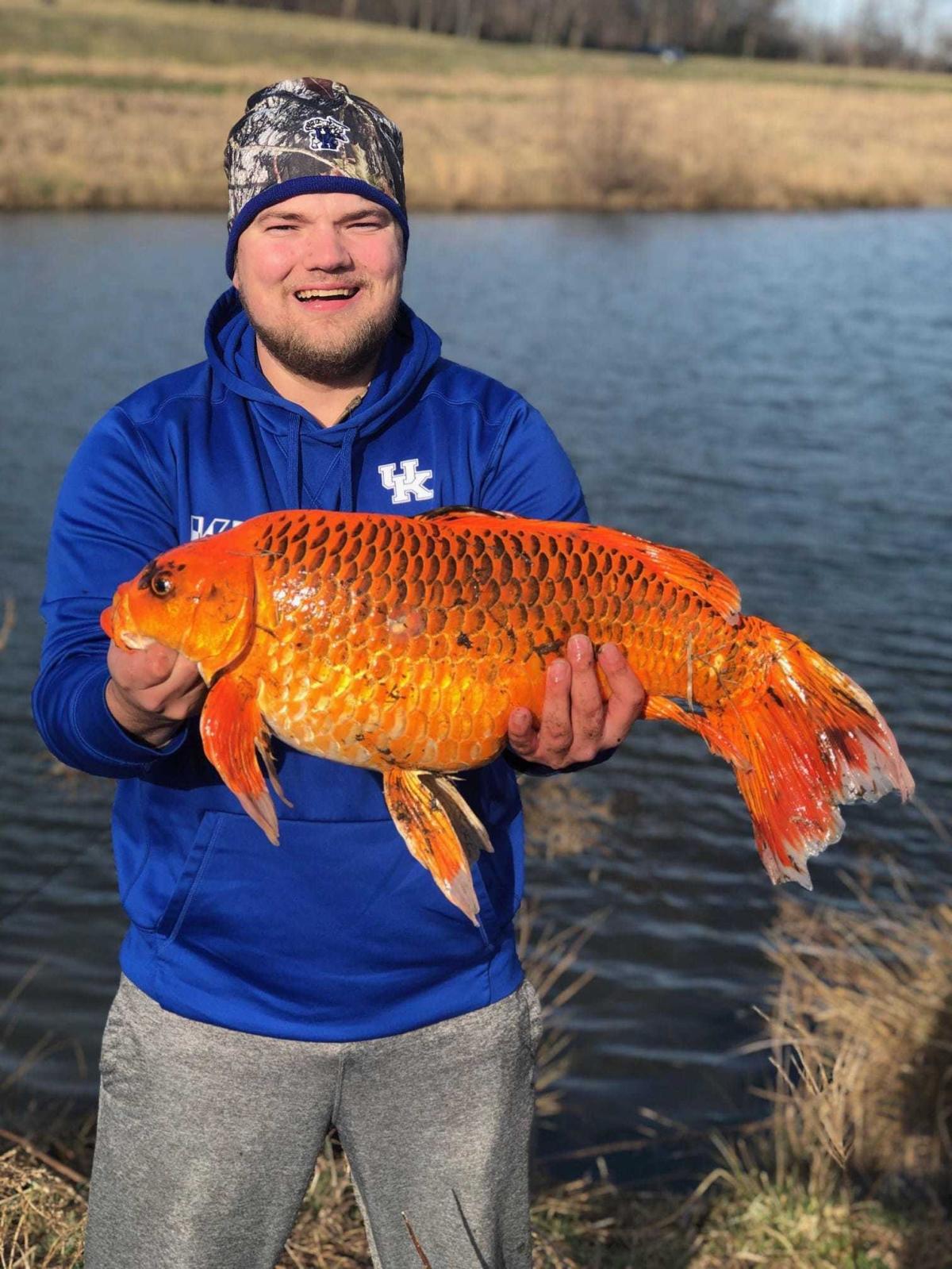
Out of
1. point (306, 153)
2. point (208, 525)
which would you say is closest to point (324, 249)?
point (306, 153)

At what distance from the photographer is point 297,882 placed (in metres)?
2.26

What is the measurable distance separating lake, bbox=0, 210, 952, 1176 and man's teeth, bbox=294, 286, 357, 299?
10.00ft

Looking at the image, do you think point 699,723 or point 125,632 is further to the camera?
point 699,723

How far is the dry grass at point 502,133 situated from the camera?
92.3 ft

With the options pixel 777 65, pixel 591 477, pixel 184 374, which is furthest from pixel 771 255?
pixel 777 65

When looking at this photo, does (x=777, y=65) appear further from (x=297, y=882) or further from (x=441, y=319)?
(x=297, y=882)

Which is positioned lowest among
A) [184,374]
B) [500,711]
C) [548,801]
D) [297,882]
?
[548,801]

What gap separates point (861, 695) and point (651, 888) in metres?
3.99

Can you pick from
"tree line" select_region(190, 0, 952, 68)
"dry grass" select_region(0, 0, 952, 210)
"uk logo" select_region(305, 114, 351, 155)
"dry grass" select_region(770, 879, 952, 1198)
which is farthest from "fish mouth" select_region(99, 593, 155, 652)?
"tree line" select_region(190, 0, 952, 68)

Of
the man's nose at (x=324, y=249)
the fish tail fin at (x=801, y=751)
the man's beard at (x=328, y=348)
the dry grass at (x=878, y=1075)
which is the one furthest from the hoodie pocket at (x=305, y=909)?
the dry grass at (x=878, y=1075)

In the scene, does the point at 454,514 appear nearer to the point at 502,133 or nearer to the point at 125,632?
the point at 125,632

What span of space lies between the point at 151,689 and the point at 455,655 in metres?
0.42

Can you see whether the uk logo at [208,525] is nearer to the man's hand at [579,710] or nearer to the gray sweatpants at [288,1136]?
the man's hand at [579,710]

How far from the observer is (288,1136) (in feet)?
7.50
